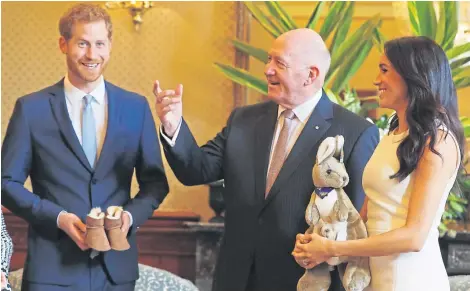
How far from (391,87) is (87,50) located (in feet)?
3.03

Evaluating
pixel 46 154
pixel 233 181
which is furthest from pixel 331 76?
pixel 46 154

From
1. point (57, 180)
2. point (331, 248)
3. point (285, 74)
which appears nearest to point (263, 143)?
point (285, 74)

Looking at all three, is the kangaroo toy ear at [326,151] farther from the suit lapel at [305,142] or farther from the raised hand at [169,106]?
the raised hand at [169,106]

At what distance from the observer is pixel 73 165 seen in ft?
7.65

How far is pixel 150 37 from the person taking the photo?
4.80 m

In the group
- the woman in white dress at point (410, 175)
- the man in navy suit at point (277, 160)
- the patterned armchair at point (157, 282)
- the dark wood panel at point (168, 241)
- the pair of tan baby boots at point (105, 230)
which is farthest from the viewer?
the dark wood panel at point (168, 241)

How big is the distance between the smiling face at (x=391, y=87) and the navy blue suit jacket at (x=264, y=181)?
1.05 ft

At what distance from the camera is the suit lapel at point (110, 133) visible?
235cm

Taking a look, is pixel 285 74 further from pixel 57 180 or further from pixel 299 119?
pixel 57 180

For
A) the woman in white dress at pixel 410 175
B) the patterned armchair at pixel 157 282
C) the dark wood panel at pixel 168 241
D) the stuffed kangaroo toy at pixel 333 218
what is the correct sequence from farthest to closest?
the dark wood panel at pixel 168 241
the patterned armchair at pixel 157 282
the stuffed kangaroo toy at pixel 333 218
the woman in white dress at pixel 410 175

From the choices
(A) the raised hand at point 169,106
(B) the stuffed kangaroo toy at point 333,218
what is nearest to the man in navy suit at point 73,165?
(A) the raised hand at point 169,106

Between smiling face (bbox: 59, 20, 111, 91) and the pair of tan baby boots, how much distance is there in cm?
41

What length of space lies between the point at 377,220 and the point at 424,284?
0.20 m

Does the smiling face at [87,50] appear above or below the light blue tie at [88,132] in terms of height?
above
